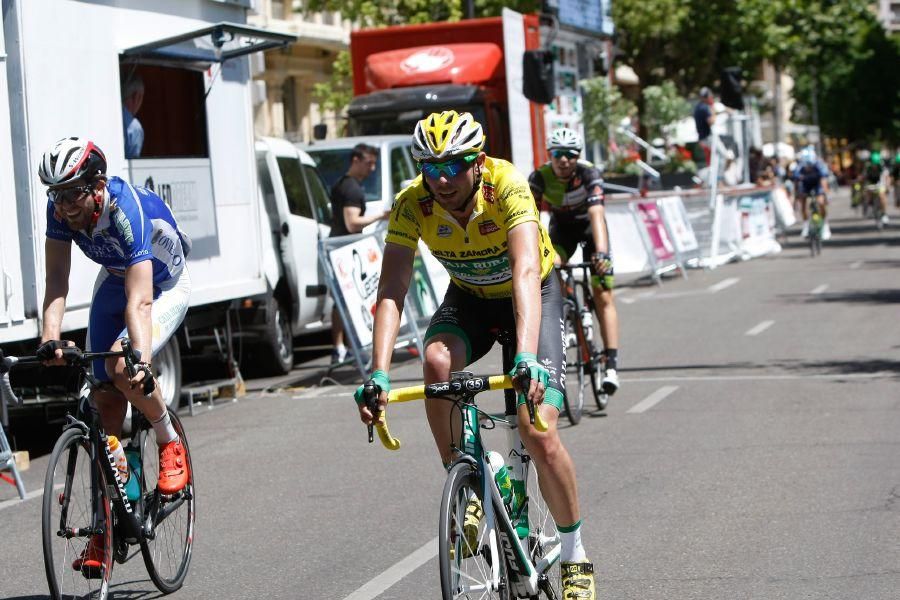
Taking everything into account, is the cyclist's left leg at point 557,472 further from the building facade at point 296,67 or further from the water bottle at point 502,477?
the building facade at point 296,67

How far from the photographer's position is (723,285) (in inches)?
873

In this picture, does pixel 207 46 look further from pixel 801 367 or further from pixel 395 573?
pixel 395 573

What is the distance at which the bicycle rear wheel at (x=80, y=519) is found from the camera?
5848 millimetres

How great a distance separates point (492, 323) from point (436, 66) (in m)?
15.3

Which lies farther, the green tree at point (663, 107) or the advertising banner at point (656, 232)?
the green tree at point (663, 107)

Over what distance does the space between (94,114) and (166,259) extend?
4735 mm

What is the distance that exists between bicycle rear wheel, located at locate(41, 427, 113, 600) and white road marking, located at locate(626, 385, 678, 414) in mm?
5724

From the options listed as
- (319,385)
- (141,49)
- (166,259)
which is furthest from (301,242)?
(166,259)

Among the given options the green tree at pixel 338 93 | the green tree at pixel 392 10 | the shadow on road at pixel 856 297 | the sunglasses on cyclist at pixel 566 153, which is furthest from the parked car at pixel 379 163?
the green tree at pixel 392 10

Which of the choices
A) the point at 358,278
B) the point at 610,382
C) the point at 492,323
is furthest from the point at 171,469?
the point at 358,278

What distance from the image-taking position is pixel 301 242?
47.7ft

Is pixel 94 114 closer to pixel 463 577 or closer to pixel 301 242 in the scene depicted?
pixel 301 242

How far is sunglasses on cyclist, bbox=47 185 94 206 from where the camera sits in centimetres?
607

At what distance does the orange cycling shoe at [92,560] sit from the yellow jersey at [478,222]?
1664 millimetres
